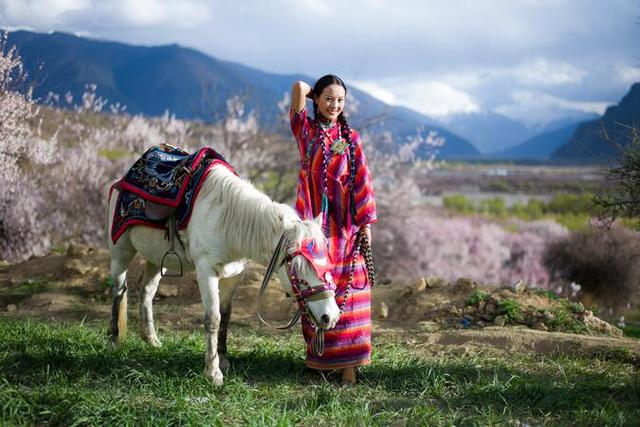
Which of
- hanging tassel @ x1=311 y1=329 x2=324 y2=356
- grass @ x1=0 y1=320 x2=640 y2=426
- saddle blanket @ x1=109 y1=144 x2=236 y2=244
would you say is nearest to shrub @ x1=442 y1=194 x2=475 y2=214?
grass @ x1=0 y1=320 x2=640 y2=426

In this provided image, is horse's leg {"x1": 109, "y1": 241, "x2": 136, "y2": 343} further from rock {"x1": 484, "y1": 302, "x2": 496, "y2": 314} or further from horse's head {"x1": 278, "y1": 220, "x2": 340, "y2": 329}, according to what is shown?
rock {"x1": 484, "y1": 302, "x2": 496, "y2": 314}

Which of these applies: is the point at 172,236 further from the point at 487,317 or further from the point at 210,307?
the point at 487,317

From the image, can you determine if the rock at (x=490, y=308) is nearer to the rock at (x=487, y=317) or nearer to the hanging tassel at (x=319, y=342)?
the rock at (x=487, y=317)

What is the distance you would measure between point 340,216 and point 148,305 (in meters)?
2.01

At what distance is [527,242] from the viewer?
19.9 meters

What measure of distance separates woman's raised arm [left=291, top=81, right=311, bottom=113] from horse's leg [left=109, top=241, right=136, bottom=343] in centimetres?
192

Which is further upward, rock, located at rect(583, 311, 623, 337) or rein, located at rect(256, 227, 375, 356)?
rein, located at rect(256, 227, 375, 356)

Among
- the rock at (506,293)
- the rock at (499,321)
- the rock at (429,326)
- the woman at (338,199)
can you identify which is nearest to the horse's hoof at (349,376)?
the woman at (338,199)

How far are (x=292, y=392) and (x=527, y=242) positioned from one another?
1755 cm

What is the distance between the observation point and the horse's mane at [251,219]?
3.68m

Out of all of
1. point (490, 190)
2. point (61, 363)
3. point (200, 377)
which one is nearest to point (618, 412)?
point (200, 377)

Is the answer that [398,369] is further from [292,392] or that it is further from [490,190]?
[490,190]

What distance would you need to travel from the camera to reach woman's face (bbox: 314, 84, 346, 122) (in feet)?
13.2

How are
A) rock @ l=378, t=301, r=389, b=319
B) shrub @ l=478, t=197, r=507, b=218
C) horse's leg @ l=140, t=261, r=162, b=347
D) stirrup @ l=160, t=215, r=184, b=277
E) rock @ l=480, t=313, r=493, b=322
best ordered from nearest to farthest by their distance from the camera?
stirrup @ l=160, t=215, r=184, b=277 → horse's leg @ l=140, t=261, r=162, b=347 → rock @ l=480, t=313, r=493, b=322 → rock @ l=378, t=301, r=389, b=319 → shrub @ l=478, t=197, r=507, b=218
